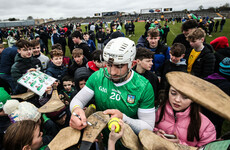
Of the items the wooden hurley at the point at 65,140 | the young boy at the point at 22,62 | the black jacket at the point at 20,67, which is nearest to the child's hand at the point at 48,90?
the black jacket at the point at 20,67

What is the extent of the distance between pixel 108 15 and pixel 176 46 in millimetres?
86439

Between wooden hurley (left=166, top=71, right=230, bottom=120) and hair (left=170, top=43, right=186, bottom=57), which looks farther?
hair (left=170, top=43, right=186, bottom=57)

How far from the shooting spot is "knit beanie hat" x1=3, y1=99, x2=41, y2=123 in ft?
6.33

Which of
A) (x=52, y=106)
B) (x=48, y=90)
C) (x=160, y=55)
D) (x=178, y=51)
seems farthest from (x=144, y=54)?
(x=48, y=90)

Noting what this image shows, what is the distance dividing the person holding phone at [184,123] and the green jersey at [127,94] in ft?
1.31

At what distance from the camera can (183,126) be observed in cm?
171

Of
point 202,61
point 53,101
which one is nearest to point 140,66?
point 202,61

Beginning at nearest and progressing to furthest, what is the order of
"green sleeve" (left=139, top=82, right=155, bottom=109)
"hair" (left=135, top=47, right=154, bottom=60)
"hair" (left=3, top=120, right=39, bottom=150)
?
"hair" (left=3, top=120, right=39, bottom=150)
"green sleeve" (left=139, top=82, right=155, bottom=109)
"hair" (left=135, top=47, right=154, bottom=60)

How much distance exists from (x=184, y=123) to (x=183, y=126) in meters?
0.05

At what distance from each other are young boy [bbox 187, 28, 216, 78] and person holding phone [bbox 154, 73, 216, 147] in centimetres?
197

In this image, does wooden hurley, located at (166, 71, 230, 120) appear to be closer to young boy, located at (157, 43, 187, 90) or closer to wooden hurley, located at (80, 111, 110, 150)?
wooden hurley, located at (80, 111, 110, 150)

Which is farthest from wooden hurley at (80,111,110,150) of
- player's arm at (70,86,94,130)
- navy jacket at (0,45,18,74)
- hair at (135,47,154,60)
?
navy jacket at (0,45,18,74)

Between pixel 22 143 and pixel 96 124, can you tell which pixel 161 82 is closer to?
pixel 96 124

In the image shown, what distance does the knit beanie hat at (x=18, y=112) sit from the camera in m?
1.93
